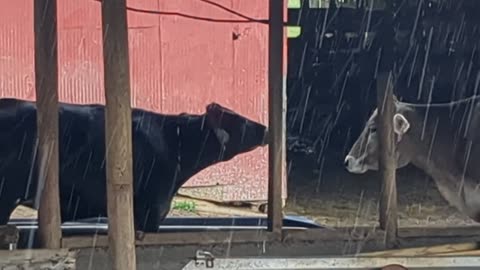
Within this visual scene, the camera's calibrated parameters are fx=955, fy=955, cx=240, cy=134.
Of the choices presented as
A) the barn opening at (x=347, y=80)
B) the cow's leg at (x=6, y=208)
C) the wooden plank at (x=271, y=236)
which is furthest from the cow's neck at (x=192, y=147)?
the barn opening at (x=347, y=80)

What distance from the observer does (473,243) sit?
5777 millimetres

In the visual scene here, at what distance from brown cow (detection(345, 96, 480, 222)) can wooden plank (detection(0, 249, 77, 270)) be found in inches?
86.6

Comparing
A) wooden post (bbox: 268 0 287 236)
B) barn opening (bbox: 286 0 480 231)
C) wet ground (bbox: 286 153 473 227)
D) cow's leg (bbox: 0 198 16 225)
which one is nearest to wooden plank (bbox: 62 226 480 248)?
wooden post (bbox: 268 0 287 236)

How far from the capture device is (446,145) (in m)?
6.39

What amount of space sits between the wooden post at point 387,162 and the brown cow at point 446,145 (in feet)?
1.31

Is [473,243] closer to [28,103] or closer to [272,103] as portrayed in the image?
[272,103]

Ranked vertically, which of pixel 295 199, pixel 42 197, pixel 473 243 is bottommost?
pixel 295 199

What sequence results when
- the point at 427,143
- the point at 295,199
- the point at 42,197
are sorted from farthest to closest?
the point at 295,199 → the point at 427,143 → the point at 42,197

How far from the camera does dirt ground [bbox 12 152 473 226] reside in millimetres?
8672

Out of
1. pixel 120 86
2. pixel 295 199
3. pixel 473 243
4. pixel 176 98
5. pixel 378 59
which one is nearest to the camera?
pixel 120 86

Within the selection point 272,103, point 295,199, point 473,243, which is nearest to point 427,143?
point 473,243

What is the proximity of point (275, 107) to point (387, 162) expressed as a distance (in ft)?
2.54

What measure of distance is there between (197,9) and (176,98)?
2.85 ft

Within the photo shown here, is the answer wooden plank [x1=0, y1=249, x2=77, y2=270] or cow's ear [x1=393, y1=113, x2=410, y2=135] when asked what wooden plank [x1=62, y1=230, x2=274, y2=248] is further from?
cow's ear [x1=393, y1=113, x2=410, y2=135]
